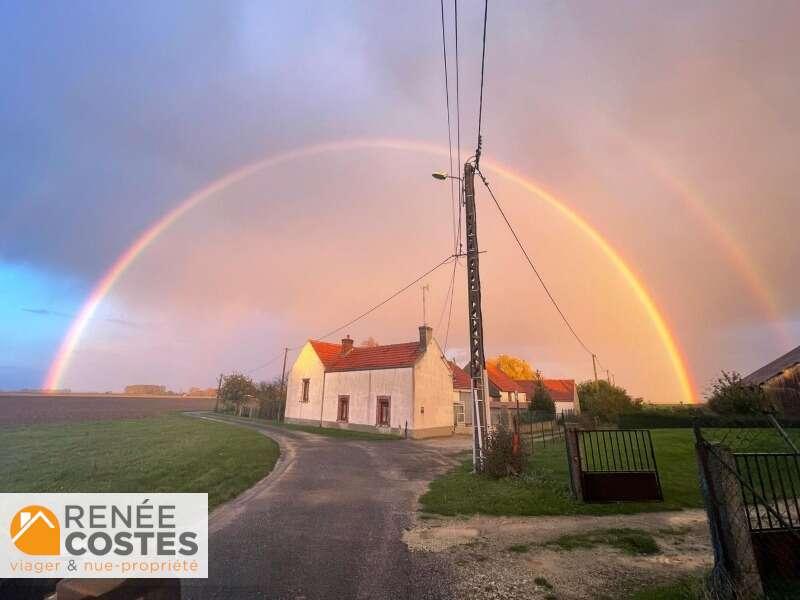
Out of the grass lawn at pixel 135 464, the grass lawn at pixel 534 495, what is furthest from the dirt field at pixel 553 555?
the grass lawn at pixel 135 464

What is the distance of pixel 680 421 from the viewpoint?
111 ft

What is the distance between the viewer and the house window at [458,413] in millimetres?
31656

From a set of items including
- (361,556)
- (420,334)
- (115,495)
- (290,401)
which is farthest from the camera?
(290,401)

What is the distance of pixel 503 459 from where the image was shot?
11.6m

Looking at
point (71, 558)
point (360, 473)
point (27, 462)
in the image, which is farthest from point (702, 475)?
point (27, 462)

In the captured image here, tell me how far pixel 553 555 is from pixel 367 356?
87.1 feet

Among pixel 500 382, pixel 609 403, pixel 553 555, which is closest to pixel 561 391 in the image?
pixel 500 382

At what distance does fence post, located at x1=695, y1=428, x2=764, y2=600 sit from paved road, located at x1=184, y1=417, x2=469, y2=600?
10.7 ft

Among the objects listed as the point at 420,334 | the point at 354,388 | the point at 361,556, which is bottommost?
the point at 361,556

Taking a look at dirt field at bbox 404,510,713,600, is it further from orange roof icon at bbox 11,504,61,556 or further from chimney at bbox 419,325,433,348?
chimney at bbox 419,325,433,348

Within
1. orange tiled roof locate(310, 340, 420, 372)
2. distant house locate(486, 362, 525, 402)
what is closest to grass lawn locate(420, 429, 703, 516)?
orange tiled roof locate(310, 340, 420, 372)

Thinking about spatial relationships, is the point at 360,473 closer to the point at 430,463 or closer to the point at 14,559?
the point at 430,463

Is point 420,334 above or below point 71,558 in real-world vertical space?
above

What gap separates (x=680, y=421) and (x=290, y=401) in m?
33.3
